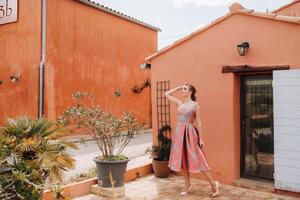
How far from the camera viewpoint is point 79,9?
1447 cm

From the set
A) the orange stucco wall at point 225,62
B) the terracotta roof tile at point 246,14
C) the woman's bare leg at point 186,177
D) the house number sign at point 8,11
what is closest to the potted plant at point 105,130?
the woman's bare leg at point 186,177

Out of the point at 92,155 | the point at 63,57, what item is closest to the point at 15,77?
the point at 63,57

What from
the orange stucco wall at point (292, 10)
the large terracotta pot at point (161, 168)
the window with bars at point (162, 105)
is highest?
the orange stucco wall at point (292, 10)

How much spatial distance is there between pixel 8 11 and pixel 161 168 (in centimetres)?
1077

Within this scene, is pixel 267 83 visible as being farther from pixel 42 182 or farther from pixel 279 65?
pixel 42 182

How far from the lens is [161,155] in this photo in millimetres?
7207

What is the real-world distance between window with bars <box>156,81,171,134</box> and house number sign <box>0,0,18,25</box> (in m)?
8.97

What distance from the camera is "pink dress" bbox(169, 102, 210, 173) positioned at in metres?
5.83

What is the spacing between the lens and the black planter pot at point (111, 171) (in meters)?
5.85

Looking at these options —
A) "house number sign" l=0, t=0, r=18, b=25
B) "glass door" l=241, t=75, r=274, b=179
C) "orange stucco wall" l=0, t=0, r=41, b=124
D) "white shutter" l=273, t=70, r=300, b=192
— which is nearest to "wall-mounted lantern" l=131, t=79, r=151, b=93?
"orange stucco wall" l=0, t=0, r=41, b=124

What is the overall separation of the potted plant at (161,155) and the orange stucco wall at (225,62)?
34.6 inches

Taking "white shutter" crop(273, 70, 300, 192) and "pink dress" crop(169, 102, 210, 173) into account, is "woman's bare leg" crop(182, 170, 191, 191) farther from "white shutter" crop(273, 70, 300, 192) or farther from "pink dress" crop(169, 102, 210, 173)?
"white shutter" crop(273, 70, 300, 192)

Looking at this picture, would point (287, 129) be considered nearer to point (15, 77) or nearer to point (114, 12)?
point (15, 77)

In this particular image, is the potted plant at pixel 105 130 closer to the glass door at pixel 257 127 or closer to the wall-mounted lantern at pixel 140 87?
the glass door at pixel 257 127
